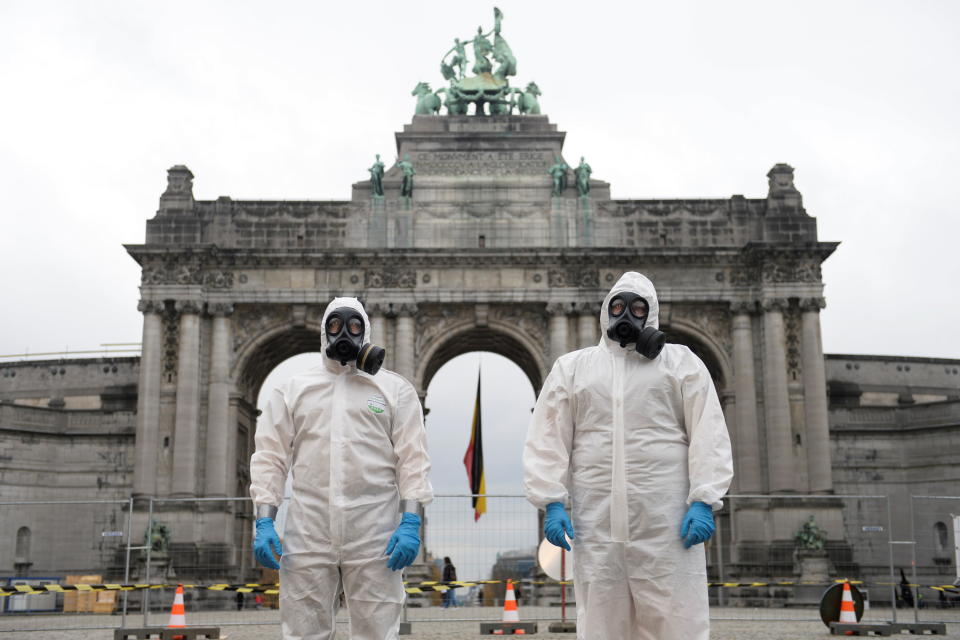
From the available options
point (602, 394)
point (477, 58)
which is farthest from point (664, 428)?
point (477, 58)

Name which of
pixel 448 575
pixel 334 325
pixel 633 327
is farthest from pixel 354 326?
pixel 448 575

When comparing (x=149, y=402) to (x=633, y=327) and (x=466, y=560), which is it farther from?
(x=633, y=327)

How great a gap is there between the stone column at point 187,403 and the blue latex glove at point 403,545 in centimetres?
3352

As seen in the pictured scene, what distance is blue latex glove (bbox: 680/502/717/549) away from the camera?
7.85m

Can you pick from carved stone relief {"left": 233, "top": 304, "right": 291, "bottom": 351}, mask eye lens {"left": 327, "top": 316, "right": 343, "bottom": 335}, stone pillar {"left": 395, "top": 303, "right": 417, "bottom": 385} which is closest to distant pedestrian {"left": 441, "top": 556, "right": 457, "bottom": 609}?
A: stone pillar {"left": 395, "top": 303, "right": 417, "bottom": 385}

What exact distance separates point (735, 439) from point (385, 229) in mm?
15383

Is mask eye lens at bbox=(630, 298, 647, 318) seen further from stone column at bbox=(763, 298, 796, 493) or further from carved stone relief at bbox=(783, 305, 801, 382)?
carved stone relief at bbox=(783, 305, 801, 382)

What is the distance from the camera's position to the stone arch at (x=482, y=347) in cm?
4241

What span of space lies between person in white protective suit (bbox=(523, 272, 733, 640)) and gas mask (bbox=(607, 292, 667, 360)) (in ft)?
0.03

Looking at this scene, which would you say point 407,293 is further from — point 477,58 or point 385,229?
point 477,58

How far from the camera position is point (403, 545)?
8.23m

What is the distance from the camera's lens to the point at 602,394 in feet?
27.9

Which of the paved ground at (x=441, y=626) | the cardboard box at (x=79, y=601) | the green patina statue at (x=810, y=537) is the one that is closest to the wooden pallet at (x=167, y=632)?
the paved ground at (x=441, y=626)

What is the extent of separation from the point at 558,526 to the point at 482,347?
1519 inches
